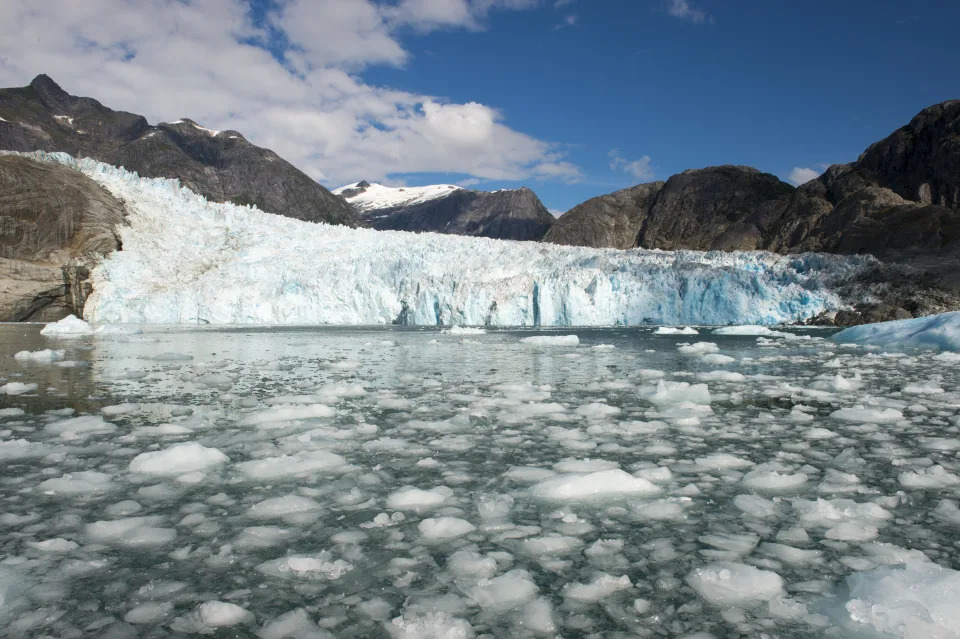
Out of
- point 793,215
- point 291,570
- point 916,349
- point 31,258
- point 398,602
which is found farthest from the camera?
point 793,215

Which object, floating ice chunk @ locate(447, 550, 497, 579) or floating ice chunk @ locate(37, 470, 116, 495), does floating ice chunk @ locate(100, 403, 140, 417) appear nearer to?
floating ice chunk @ locate(37, 470, 116, 495)

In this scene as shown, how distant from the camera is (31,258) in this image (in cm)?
2822

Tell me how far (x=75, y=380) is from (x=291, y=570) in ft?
20.8

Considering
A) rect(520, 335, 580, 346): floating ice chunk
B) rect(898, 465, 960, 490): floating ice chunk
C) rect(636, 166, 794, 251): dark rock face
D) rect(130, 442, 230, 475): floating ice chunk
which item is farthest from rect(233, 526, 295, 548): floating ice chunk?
rect(636, 166, 794, 251): dark rock face

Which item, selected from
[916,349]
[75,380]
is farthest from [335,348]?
[916,349]

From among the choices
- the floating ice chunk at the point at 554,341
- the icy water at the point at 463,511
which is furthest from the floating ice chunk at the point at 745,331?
the icy water at the point at 463,511

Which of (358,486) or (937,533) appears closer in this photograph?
(937,533)

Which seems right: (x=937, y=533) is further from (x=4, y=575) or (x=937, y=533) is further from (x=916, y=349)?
(x=916, y=349)

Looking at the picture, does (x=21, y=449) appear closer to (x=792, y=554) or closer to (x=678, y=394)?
(x=792, y=554)

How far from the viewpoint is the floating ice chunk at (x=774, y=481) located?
284 centimetres

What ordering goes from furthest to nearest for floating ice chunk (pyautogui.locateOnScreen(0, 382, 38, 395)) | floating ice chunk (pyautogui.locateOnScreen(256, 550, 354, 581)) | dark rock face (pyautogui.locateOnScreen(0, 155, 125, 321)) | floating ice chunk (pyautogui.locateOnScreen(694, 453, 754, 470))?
1. dark rock face (pyautogui.locateOnScreen(0, 155, 125, 321))
2. floating ice chunk (pyautogui.locateOnScreen(0, 382, 38, 395))
3. floating ice chunk (pyautogui.locateOnScreen(694, 453, 754, 470))
4. floating ice chunk (pyautogui.locateOnScreen(256, 550, 354, 581))

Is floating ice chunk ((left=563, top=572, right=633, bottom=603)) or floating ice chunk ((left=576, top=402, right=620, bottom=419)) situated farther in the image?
floating ice chunk ((left=576, top=402, right=620, bottom=419))

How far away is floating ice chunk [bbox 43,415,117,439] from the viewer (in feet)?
12.9

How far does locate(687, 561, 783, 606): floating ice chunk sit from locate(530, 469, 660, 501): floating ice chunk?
32.7 inches
